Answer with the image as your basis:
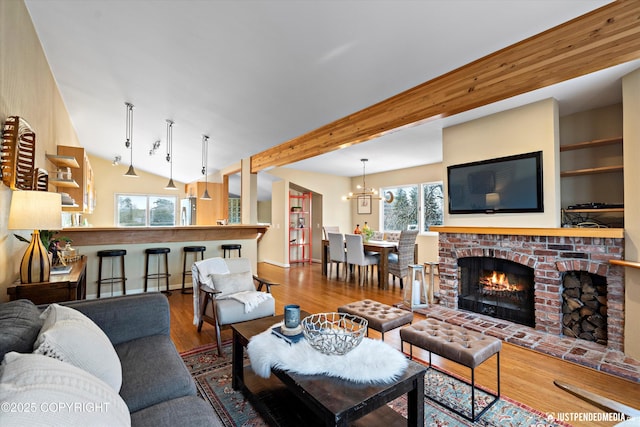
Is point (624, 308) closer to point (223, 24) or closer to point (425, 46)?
point (425, 46)

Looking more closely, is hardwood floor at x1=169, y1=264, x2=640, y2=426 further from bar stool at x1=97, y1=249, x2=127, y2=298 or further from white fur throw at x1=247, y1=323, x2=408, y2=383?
white fur throw at x1=247, y1=323, x2=408, y2=383

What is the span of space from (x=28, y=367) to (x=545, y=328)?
4.08 m

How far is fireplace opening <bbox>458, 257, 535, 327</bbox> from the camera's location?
3.45m

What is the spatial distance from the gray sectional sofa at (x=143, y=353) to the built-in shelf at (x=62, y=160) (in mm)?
2282

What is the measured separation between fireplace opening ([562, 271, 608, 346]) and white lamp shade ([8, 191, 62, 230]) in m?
4.69

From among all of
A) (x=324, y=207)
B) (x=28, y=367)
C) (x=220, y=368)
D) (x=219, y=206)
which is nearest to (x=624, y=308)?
(x=220, y=368)

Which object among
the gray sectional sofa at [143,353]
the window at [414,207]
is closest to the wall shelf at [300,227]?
the window at [414,207]

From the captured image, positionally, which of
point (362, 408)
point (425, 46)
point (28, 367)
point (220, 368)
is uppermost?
point (425, 46)

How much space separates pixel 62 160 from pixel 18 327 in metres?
2.92

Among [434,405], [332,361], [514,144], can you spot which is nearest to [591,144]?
[514,144]

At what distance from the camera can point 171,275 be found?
203 inches

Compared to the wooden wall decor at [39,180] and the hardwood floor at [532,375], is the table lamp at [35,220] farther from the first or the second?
the hardwood floor at [532,375]

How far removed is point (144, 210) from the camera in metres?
9.32

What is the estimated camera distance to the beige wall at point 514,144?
3203 millimetres
